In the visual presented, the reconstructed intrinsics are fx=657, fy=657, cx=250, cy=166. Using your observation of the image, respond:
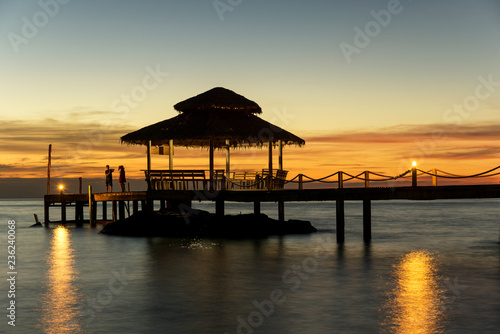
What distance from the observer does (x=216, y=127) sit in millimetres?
27984

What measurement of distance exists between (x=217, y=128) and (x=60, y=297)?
1362 cm

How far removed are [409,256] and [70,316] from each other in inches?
568

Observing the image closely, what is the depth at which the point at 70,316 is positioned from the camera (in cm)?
1323

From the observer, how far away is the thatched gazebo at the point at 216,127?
27812mm

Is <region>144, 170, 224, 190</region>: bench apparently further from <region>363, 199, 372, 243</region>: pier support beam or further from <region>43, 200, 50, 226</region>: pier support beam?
<region>43, 200, 50, 226</region>: pier support beam

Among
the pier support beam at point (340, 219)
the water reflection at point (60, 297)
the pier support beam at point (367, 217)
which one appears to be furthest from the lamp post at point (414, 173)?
the water reflection at point (60, 297)

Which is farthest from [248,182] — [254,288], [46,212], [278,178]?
[46,212]

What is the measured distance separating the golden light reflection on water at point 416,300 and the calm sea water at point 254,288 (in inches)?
1.0

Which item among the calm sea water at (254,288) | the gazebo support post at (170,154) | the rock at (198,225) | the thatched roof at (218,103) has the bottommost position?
the calm sea water at (254,288)

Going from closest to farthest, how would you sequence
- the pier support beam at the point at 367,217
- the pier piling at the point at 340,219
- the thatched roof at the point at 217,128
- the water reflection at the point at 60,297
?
the water reflection at the point at 60,297 < the pier piling at the point at 340,219 < the pier support beam at the point at 367,217 < the thatched roof at the point at 217,128

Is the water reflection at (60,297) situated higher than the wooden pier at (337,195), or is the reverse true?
the wooden pier at (337,195)

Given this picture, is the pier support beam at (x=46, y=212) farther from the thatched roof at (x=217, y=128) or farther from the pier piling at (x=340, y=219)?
the pier piling at (x=340, y=219)

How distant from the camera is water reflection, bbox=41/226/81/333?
40.8 feet

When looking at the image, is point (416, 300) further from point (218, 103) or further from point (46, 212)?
point (46, 212)
